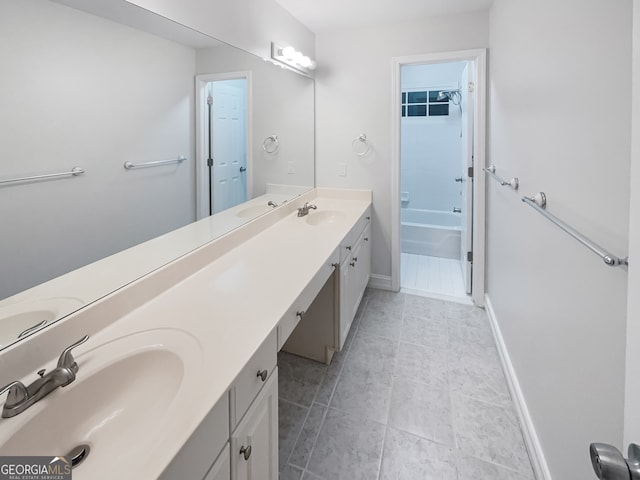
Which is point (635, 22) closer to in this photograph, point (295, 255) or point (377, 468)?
point (295, 255)

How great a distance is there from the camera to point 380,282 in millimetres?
3191

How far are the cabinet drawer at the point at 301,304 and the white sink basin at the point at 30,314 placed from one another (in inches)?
23.9

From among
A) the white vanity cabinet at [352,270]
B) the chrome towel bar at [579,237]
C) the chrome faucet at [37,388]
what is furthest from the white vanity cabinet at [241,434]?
the white vanity cabinet at [352,270]

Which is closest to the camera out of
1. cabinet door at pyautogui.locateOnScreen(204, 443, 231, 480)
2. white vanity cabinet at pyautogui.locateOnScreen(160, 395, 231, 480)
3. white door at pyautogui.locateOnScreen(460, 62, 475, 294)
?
white vanity cabinet at pyautogui.locateOnScreen(160, 395, 231, 480)

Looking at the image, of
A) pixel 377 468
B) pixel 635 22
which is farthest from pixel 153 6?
pixel 377 468

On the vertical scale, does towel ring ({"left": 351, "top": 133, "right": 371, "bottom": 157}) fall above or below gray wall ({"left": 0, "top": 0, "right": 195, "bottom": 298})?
above

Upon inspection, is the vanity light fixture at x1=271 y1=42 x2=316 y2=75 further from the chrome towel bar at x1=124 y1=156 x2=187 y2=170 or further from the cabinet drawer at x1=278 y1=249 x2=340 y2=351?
the cabinet drawer at x1=278 y1=249 x2=340 y2=351

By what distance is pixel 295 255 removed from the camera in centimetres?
171

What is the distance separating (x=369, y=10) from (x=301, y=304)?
2262 millimetres

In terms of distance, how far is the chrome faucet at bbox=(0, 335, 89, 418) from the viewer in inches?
28.3

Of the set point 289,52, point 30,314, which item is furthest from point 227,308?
point 289,52

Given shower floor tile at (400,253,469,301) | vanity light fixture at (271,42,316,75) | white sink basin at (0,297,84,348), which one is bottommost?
shower floor tile at (400,253,469,301)

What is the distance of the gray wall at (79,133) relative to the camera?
882 millimetres

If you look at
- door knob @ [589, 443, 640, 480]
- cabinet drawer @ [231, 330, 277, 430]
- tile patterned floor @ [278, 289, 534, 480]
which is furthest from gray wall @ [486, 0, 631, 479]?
cabinet drawer @ [231, 330, 277, 430]
